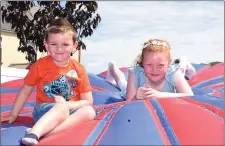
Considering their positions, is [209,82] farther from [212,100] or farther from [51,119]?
[51,119]

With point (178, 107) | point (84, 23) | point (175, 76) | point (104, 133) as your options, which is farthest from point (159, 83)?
point (84, 23)

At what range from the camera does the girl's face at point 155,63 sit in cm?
246

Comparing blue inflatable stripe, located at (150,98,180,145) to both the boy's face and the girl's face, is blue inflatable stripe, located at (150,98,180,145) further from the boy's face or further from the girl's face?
the boy's face

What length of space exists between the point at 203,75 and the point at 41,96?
5.59ft

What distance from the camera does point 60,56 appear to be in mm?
2240

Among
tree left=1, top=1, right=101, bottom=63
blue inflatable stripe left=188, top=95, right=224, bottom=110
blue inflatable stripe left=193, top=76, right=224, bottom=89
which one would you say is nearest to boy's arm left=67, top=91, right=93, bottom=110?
blue inflatable stripe left=188, top=95, right=224, bottom=110

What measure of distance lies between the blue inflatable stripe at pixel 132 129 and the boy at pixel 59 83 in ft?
0.75

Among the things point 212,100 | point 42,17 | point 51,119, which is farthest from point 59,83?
point 42,17

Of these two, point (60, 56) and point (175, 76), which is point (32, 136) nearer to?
point (60, 56)

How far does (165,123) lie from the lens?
6.09 feet

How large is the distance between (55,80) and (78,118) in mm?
362

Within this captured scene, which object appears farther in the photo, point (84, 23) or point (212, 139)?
point (84, 23)

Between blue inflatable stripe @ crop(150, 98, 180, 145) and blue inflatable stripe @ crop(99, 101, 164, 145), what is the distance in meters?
0.05

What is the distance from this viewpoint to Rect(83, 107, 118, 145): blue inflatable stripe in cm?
169
